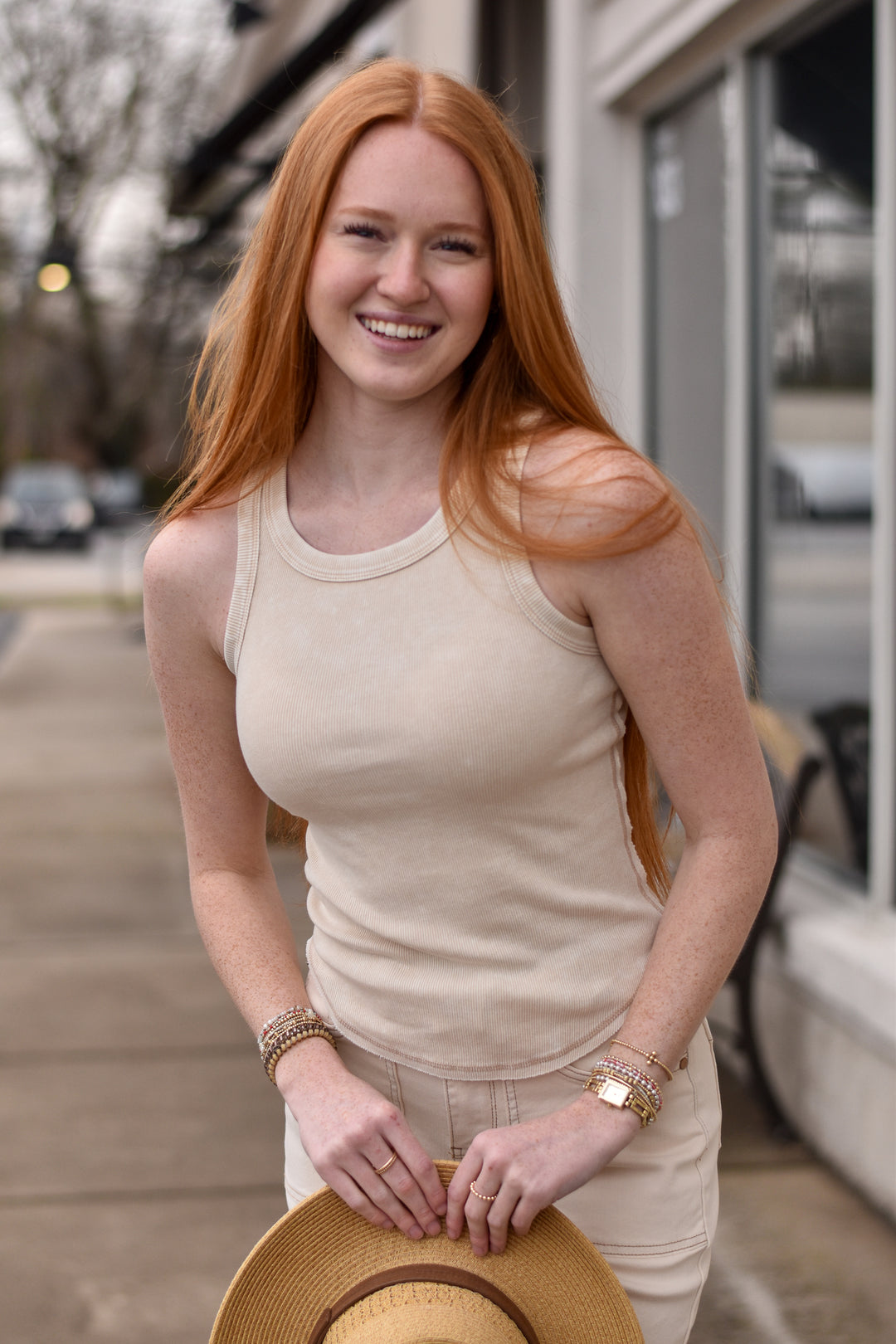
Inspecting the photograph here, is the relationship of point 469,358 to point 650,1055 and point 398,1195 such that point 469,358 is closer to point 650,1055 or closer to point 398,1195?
point 650,1055

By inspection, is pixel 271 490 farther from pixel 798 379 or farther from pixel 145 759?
pixel 145 759

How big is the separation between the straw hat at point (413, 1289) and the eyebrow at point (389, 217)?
907mm

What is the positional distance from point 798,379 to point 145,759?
20.0ft

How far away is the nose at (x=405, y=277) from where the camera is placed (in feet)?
4.50

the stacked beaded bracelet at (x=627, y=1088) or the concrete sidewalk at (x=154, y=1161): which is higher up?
the stacked beaded bracelet at (x=627, y=1088)

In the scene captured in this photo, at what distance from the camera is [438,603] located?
4.44 ft

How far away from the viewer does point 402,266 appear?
1373mm

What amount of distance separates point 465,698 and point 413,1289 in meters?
0.55

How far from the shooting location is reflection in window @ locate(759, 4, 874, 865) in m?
3.60

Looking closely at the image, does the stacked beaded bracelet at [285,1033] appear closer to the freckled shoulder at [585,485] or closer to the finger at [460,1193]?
the finger at [460,1193]

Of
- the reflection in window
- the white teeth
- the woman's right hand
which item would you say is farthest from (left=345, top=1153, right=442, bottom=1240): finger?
the reflection in window

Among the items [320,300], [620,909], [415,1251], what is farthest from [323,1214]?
[320,300]

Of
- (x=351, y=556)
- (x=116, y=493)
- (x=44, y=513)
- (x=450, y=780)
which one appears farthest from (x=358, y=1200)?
(x=44, y=513)

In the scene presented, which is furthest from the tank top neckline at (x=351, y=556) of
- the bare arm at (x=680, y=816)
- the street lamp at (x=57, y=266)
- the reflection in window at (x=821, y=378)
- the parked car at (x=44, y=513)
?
the parked car at (x=44, y=513)
